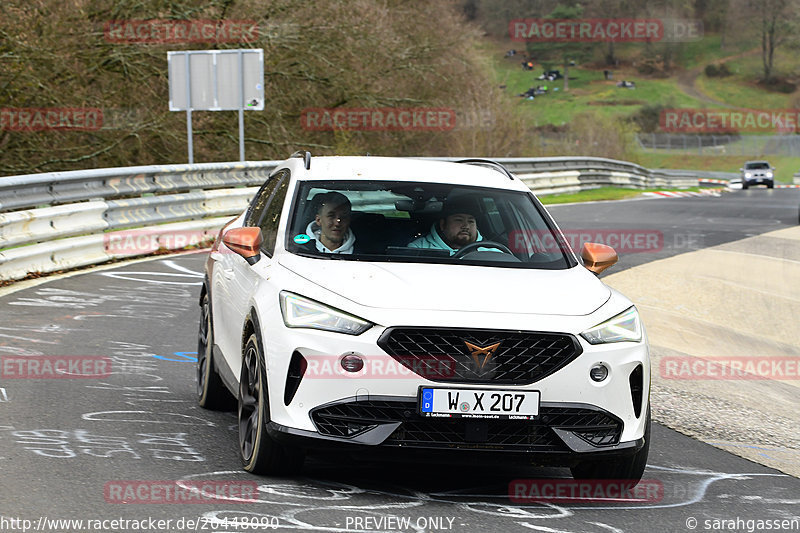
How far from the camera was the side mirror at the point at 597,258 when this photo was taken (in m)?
6.52

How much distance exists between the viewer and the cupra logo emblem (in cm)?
520

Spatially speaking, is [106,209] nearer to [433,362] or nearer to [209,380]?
[209,380]

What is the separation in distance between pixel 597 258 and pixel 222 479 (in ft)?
7.67

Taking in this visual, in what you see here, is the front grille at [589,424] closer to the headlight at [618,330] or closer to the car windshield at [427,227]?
the headlight at [618,330]

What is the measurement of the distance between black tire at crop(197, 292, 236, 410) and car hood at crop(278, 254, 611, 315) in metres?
1.31

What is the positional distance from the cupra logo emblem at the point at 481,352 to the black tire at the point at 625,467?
78 cm

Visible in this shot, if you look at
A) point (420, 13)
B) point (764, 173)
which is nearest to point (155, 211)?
point (420, 13)

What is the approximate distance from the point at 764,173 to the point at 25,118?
42992 millimetres

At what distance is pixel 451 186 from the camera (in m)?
6.84

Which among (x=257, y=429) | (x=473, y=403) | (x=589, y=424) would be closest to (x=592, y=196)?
(x=589, y=424)

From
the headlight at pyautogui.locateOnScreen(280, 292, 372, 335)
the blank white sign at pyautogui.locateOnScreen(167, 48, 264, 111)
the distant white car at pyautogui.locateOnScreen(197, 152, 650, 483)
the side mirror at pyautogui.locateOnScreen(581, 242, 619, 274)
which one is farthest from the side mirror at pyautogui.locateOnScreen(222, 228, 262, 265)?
the blank white sign at pyautogui.locateOnScreen(167, 48, 264, 111)

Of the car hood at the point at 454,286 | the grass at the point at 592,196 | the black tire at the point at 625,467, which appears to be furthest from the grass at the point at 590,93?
the black tire at the point at 625,467

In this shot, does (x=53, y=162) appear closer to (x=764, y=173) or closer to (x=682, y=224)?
(x=682, y=224)

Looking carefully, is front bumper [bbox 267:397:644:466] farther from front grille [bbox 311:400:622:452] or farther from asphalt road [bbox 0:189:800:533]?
asphalt road [bbox 0:189:800:533]
